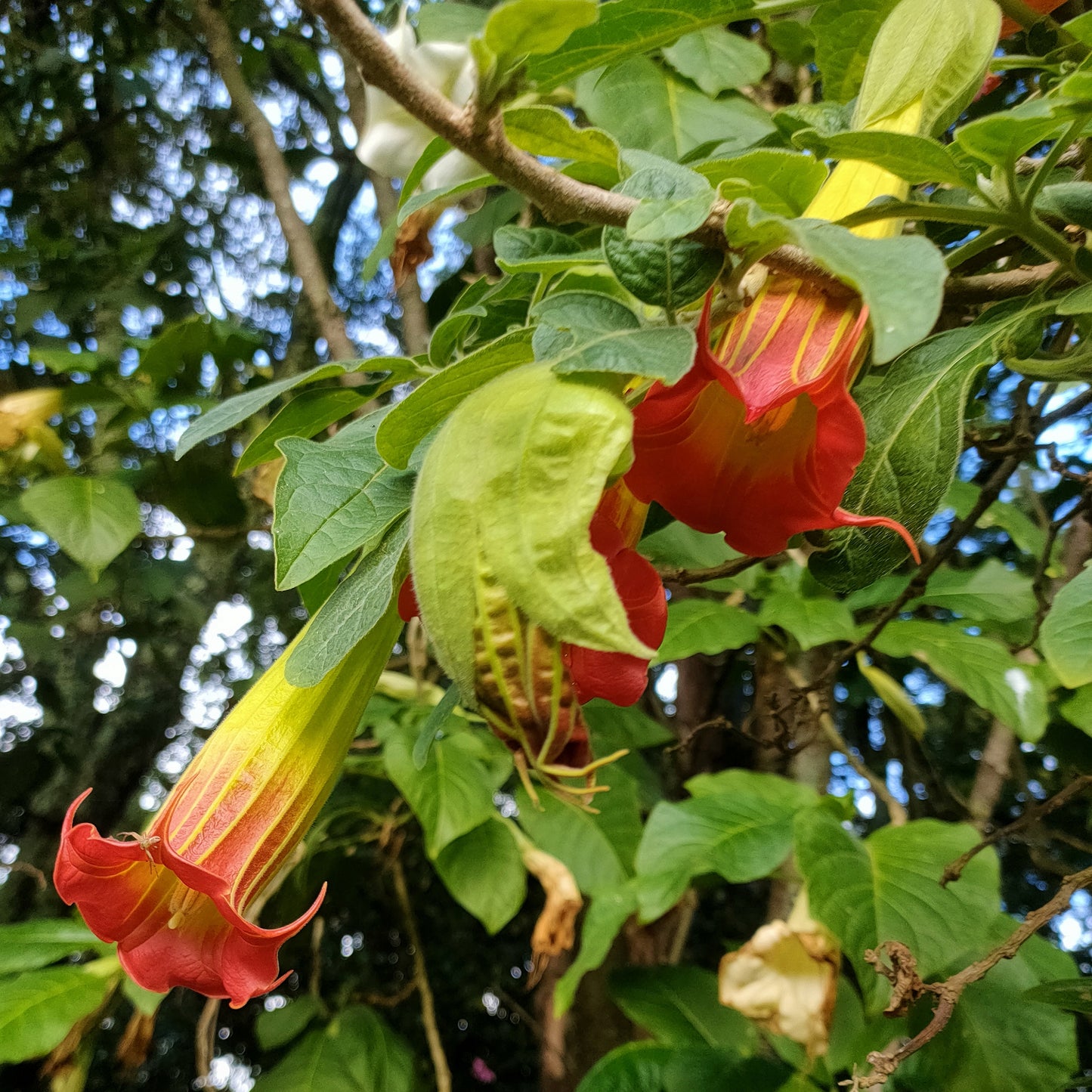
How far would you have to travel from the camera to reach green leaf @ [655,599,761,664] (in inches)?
24.5

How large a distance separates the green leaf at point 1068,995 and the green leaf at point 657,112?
0.48m

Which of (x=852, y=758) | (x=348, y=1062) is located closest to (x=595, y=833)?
(x=852, y=758)

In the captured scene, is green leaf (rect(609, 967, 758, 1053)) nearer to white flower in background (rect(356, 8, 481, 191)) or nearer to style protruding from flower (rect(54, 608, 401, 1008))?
style protruding from flower (rect(54, 608, 401, 1008))

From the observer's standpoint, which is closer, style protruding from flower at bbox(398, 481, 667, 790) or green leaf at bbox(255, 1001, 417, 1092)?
style protruding from flower at bbox(398, 481, 667, 790)

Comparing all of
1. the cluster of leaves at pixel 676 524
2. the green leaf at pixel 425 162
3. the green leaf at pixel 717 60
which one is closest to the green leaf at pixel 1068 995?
the cluster of leaves at pixel 676 524

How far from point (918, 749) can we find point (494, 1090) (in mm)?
1021

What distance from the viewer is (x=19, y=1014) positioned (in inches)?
23.5

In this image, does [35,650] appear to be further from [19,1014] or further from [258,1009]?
[258,1009]

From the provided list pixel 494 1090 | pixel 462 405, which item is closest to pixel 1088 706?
pixel 462 405

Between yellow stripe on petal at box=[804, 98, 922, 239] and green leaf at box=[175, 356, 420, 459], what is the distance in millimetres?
157

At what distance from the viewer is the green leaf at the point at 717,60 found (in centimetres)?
57

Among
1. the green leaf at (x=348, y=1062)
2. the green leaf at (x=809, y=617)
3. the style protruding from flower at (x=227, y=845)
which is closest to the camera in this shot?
the style protruding from flower at (x=227, y=845)

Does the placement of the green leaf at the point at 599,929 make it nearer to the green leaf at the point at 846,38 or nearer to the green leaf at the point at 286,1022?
the green leaf at the point at 286,1022

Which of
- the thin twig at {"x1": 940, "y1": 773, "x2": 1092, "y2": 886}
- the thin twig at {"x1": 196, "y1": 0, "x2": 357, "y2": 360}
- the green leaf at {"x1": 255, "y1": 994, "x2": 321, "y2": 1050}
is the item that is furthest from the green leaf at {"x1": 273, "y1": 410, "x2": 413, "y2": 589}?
the green leaf at {"x1": 255, "y1": 994, "x2": 321, "y2": 1050}
